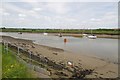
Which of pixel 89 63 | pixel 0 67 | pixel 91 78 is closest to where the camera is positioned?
pixel 0 67

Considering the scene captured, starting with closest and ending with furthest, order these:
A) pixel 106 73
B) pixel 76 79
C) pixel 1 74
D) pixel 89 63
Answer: pixel 1 74 → pixel 76 79 → pixel 106 73 → pixel 89 63

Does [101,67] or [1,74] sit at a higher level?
[1,74]

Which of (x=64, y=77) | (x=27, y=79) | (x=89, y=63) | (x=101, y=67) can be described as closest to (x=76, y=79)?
(x=64, y=77)

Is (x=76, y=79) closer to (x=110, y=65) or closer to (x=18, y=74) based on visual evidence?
(x=18, y=74)

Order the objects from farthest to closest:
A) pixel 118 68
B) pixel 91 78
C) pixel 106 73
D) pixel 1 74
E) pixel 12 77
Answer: pixel 118 68 < pixel 106 73 < pixel 91 78 < pixel 1 74 < pixel 12 77

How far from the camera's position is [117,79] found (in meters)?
15.2

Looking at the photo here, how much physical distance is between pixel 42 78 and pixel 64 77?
3.17m

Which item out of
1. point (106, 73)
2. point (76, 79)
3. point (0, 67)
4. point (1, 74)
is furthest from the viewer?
point (106, 73)

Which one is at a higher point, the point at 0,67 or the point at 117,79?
the point at 0,67

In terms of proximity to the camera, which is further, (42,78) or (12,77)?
(42,78)

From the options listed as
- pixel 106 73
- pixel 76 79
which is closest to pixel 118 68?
pixel 106 73

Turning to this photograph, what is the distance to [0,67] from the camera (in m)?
12.9

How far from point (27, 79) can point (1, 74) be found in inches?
68.6

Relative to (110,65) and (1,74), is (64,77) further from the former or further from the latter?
(110,65)
